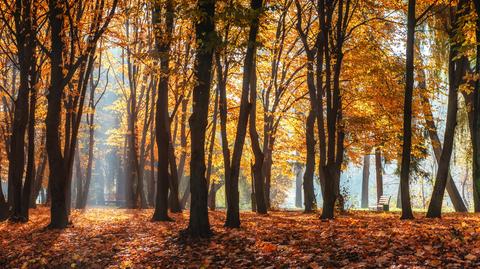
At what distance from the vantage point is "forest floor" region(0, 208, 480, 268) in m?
7.29

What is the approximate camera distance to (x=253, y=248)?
9.07 meters

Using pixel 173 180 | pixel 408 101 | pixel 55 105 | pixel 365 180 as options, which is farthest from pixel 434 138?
pixel 55 105

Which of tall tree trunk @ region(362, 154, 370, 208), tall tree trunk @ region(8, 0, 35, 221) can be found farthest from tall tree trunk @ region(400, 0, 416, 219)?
tall tree trunk @ region(362, 154, 370, 208)

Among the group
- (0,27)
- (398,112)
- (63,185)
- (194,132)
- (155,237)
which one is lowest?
(155,237)

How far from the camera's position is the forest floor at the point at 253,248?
23.9ft

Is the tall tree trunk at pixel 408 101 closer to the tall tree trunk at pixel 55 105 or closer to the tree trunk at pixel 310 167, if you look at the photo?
the tree trunk at pixel 310 167

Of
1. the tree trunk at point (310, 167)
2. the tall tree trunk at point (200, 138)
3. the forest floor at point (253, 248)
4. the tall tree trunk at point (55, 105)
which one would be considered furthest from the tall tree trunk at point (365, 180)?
the tall tree trunk at point (200, 138)

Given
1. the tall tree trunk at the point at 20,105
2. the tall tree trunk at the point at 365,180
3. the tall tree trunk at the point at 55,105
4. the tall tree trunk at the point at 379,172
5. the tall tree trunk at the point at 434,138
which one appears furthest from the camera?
the tall tree trunk at the point at 365,180

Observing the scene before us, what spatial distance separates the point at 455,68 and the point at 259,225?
8.71m

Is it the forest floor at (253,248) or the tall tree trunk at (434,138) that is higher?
the tall tree trunk at (434,138)

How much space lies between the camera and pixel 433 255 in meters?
7.12

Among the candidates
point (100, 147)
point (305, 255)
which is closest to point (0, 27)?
point (305, 255)

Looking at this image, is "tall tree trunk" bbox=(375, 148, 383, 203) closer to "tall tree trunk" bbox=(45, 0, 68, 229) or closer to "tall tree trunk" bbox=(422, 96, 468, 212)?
"tall tree trunk" bbox=(422, 96, 468, 212)

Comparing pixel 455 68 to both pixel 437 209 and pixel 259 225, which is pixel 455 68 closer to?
pixel 437 209
